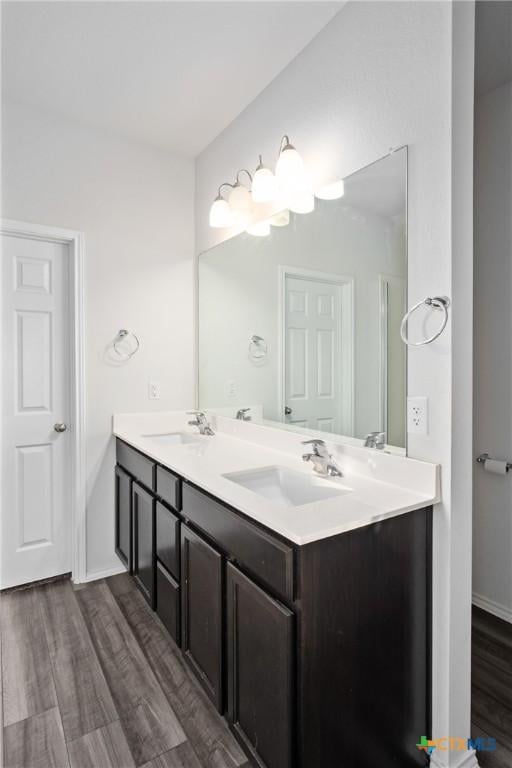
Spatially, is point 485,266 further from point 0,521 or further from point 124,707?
point 0,521

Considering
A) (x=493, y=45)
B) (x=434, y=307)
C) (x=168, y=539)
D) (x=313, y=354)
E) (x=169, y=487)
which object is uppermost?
(x=493, y=45)

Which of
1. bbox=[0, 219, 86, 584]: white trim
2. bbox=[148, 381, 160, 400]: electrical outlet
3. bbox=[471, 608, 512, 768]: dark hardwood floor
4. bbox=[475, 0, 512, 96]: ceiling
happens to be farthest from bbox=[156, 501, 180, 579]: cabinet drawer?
bbox=[475, 0, 512, 96]: ceiling

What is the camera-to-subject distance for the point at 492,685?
1.68 m

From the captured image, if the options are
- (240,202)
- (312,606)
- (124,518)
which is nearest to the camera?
(312,606)

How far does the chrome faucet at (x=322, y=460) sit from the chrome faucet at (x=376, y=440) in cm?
15

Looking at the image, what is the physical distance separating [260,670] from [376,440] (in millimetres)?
819

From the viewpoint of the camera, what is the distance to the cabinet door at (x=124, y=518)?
233 cm

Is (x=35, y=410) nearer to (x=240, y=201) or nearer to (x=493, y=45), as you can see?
(x=240, y=201)

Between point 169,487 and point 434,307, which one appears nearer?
point 434,307

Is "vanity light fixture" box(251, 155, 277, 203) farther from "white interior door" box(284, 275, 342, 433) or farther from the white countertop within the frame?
the white countertop

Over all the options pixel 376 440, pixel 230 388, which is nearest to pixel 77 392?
pixel 230 388

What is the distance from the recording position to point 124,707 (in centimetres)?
160

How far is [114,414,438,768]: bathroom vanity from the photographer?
1104 mm

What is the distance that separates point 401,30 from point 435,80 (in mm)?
278
